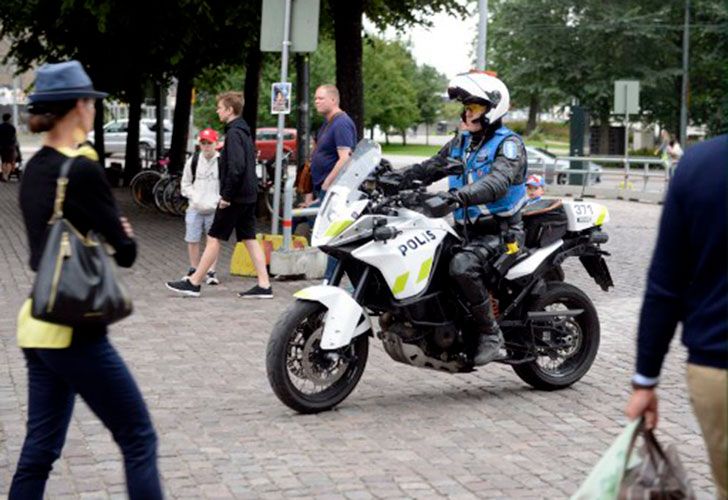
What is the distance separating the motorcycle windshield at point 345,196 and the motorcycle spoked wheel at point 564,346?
4.23 ft

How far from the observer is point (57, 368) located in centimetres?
473

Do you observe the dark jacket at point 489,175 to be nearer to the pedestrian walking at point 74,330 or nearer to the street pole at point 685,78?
the pedestrian walking at point 74,330

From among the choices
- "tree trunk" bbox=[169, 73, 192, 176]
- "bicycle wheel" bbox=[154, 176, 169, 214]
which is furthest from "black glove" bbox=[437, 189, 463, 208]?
"tree trunk" bbox=[169, 73, 192, 176]

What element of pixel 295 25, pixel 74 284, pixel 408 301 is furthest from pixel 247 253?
pixel 74 284

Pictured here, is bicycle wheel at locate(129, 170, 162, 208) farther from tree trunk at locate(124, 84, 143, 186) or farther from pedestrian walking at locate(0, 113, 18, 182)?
pedestrian walking at locate(0, 113, 18, 182)

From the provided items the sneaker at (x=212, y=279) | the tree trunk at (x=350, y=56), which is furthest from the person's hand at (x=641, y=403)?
the tree trunk at (x=350, y=56)

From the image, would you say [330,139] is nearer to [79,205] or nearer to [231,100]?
[231,100]

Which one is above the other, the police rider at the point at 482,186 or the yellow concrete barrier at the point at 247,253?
the police rider at the point at 482,186

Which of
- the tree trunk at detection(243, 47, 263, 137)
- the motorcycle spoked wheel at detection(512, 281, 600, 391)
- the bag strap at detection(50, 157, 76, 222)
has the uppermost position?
the tree trunk at detection(243, 47, 263, 137)

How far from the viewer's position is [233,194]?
12.7 metres

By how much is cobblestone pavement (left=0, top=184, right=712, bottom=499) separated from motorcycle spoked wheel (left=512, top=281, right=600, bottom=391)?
0.10 meters

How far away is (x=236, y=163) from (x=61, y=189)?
7981 mm

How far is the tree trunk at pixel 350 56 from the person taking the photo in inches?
780

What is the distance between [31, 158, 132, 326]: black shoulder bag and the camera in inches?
180
